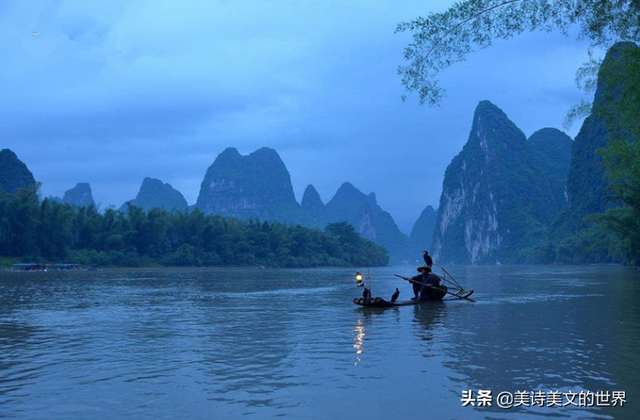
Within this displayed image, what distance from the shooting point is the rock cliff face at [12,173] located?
96500 millimetres

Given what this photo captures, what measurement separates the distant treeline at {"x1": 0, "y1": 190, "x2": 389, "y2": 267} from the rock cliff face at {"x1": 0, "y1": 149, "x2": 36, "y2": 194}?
563 inches

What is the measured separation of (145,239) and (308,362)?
244 feet

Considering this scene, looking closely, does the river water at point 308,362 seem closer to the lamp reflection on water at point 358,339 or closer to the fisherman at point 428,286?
the lamp reflection on water at point 358,339

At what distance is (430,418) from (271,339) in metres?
6.93

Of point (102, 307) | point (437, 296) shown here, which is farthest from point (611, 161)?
point (102, 307)

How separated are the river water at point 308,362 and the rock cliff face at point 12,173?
288ft

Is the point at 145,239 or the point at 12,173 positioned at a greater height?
the point at 12,173

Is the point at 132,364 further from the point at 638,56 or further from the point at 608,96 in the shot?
the point at 608,96

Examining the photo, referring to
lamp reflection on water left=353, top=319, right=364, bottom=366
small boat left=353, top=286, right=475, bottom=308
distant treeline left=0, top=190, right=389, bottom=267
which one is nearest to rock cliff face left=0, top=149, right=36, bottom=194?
distant treeline left=0, top=190, right=389, bottom=267

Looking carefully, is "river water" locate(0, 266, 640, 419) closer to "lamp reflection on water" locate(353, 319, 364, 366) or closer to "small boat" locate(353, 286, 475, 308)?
"lamp reflection on water" locate(353, 319, 364, 366)

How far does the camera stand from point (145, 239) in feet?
265

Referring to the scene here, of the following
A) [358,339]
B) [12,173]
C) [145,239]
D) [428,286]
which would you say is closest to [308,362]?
[358,339]

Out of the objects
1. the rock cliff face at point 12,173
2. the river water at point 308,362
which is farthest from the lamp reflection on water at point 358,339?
the rock cliff face at point 12,173

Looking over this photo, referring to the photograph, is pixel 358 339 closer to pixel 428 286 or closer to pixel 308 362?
pixel 308 362
